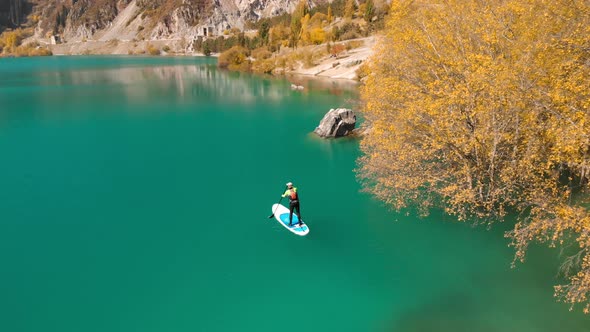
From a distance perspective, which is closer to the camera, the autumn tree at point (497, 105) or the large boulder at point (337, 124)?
the autumn tree at point (497, 105)

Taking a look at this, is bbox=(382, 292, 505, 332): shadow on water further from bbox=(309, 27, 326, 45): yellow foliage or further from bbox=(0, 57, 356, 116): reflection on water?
bbox=(309, 27, 326, 45): yellow foliage

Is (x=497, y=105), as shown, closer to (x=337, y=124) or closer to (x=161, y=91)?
(x=337, y=124)

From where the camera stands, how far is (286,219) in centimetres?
2428

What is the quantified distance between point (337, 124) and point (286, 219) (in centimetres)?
2419

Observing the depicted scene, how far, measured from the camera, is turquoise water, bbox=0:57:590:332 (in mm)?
16484

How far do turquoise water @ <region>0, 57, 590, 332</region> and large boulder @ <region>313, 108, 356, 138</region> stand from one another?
21.8 feet

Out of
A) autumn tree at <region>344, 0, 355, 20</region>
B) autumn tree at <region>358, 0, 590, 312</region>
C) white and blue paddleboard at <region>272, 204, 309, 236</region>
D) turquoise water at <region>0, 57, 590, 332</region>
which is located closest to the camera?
autumn tree at <region>358, 0, 590, 312</region>

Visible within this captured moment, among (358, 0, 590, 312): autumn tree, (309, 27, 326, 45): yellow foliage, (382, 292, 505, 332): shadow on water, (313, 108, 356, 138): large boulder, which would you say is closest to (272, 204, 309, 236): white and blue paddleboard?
(358, 0, 590, 312): autumn tree

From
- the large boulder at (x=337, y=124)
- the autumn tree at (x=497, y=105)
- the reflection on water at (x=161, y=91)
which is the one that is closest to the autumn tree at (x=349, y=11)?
the reflection on water at (x=161, y=91)

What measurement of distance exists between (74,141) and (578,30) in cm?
4756

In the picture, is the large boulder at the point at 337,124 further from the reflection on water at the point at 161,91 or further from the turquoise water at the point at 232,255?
the reflection on water at the point at 161,91

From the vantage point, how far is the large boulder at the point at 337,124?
151 ft

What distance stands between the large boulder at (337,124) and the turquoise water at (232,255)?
666 centimetres

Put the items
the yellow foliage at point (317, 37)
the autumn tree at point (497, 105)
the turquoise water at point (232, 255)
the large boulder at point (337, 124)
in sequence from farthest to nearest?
the yellow foliage at point (317, 37) → the large boulder at point (337, 124) → the turquoise water at point (232, 255) → the autumn tree at point (497, 105)
